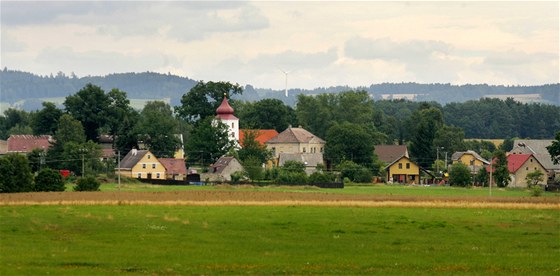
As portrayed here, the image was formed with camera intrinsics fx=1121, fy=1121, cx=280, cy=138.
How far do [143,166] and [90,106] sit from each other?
22.4 metres

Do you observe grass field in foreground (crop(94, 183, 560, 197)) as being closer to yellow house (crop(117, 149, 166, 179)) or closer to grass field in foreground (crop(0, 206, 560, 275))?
yellow house (crop(117, 149, 166, 179))

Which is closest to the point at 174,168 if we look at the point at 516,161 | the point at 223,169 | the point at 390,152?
the point at 223,169

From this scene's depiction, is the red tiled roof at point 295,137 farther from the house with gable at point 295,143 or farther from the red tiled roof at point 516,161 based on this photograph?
the red tiled roof at point 516,161

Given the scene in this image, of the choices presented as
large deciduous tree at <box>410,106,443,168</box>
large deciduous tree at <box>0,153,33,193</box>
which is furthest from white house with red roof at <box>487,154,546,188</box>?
large deciduous tree at <box>0,153,33,193</box>

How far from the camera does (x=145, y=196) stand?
77.0 meters

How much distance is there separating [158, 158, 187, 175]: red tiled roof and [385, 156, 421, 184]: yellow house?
25.0 meters

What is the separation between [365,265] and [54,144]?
103971 millimetres

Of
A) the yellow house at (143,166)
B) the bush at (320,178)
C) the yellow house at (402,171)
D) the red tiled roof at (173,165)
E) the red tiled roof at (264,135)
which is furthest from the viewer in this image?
the red tiled roof at (264,135)

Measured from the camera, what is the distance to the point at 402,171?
139 m

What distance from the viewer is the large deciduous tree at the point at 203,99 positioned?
543 ft

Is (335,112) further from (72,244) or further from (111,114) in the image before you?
(72,244)

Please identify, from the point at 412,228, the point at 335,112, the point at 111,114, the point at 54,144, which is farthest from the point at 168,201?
the point at 335,112

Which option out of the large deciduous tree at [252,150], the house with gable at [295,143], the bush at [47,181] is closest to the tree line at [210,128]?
the large deciduous tree at [252,150]

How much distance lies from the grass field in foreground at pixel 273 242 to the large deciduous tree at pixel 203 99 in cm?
10561
